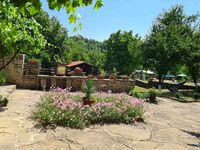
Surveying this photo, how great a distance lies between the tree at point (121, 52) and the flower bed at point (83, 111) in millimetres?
40420

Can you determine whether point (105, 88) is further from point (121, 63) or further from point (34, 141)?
point (121, 63)

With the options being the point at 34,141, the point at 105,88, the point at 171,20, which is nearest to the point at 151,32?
the point at 171,20

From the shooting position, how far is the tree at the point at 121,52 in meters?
53.0

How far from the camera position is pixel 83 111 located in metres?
8.63

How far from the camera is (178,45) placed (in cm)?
2509

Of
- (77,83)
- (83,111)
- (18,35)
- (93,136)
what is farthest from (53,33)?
(93,136)

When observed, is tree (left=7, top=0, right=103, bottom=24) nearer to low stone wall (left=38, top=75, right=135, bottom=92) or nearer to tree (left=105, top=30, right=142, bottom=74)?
low stone wall (left=38, top=75, right=135, bottom=92)

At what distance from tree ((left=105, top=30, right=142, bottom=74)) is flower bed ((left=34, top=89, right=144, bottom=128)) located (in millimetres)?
40420

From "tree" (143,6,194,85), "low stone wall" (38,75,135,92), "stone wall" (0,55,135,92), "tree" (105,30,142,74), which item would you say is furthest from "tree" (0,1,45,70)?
"tree" (105,30,142,74)

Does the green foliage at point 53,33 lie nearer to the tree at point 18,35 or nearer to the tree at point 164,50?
the tree at point 164,50

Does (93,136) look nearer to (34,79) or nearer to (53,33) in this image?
(34,79)

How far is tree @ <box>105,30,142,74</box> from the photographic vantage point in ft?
174

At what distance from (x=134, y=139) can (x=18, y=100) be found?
5990mm

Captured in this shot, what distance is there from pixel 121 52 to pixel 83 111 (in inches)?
1894
